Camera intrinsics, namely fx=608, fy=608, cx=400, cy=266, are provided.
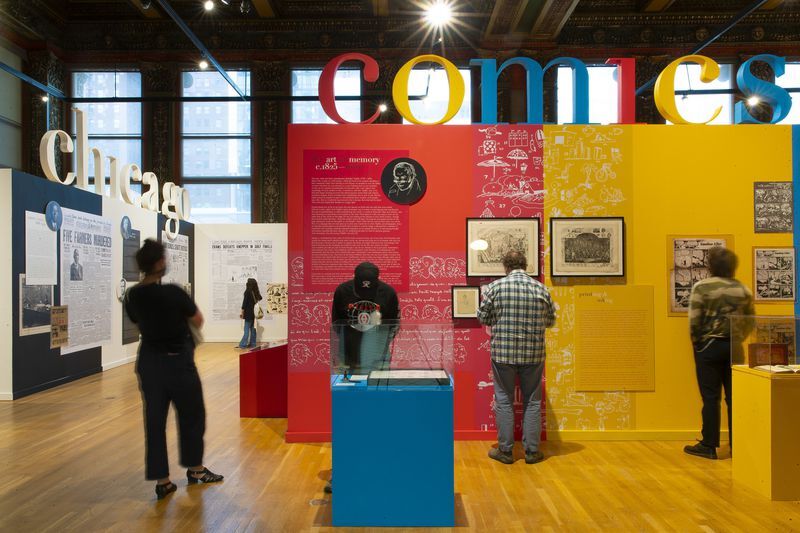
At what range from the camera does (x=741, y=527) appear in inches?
129

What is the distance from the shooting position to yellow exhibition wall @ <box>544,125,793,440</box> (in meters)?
5.22

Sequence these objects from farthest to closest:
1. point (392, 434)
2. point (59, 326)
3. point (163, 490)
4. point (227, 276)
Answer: point (227, 276) < point (59, 326) < point (163, 490) < point (392, 434)

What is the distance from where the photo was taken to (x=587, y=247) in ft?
17.3

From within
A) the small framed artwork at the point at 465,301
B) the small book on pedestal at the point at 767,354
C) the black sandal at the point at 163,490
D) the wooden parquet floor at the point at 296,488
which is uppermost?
the small framed artwork at the point at 465,301

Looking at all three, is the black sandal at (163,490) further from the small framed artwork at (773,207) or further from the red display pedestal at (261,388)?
the small framed artwork at (773,207)

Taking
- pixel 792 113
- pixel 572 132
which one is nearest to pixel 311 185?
pixel 572 132

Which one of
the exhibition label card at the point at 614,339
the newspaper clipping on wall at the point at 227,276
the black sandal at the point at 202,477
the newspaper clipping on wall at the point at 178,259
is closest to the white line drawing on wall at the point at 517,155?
the exhibition label card at the point at 614,339

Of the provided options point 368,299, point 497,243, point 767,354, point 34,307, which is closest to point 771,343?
point 767,354

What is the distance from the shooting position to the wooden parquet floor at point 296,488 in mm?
3381

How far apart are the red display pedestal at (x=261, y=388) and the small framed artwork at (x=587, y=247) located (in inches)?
115

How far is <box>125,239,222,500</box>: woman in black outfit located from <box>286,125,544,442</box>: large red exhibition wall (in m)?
1.42

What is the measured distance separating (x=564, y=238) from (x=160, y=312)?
333 centimetres

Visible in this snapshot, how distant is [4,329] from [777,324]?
747cm

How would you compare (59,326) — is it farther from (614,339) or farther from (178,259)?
(614,339)
